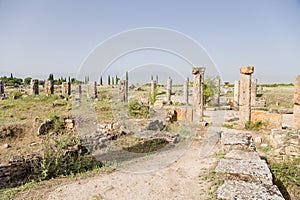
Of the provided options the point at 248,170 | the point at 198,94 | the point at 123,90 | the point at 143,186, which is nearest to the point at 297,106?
the point at 198,94

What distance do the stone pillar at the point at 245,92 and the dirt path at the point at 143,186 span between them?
18.3 feet

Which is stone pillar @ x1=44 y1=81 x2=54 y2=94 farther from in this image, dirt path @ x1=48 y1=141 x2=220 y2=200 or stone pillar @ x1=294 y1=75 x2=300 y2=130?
stone pillar @ x1=294 y1=75 x2=300 y2=130

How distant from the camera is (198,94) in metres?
12.2

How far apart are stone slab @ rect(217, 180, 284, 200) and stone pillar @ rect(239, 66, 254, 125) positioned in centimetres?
726

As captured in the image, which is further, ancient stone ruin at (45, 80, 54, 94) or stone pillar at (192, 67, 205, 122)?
ancient stone ruin at (45, 80, 54, 94)

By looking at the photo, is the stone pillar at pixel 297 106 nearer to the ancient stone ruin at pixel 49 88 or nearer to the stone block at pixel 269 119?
the stone block at pixel 269 119

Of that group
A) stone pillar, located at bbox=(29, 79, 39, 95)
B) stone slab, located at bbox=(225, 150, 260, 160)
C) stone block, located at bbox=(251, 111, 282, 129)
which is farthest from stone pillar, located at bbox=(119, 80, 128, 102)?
stone slab, located at bbox=(225, 150, 260, 160)

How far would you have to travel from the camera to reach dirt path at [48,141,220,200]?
4.27 meters

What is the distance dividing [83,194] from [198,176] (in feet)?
7.52

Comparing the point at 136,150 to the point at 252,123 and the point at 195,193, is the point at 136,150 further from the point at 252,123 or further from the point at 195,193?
the point at 252,123

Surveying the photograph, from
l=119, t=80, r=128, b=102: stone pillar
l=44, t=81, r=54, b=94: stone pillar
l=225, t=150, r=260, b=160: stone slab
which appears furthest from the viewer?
l=44, t=81, r=54, b=94: stone pillar

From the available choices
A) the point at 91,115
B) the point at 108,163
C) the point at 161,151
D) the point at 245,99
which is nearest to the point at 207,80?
the point at 245,99

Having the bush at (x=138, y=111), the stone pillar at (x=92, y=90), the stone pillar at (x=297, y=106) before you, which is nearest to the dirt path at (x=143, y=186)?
the stone pillar at (x=297, y=106)

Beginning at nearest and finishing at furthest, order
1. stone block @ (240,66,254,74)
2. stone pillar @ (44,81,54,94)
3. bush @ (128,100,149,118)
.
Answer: stone block @ (240,66,254,74) < bush @ (128,100,149,118) < stone pillar @ (44,81,54,94)
